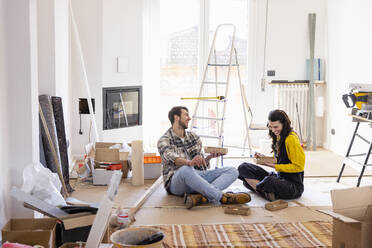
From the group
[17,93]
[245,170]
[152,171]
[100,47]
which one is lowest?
[152,171]

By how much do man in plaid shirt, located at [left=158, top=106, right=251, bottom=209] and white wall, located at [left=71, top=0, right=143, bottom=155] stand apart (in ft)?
7.40

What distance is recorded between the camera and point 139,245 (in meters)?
2.90

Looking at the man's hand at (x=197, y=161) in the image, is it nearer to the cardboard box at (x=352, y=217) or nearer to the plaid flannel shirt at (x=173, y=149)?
the plaid flannel shirt at (x=173, y=149)

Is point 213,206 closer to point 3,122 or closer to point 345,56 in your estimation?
point 3,122

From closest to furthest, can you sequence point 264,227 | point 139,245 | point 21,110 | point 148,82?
1. point 139,245
2. point 21,110
3. point 264,227
4. point 148,82

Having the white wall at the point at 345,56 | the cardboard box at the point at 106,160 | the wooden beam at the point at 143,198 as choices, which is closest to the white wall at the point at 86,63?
the cardboard box at the point at 106,160

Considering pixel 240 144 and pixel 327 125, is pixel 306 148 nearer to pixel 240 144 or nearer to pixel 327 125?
pixel 327 125

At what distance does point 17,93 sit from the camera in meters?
3.67

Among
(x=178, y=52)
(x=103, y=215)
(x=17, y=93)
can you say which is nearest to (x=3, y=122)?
(x=17, y=93)

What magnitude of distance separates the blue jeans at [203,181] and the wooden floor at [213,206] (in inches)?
4.5

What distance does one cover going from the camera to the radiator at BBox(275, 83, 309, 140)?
7.96 m

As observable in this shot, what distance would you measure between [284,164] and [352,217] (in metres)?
1.66

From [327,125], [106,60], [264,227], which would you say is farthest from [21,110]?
[327,125]

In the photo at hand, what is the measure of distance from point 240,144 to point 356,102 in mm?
2891
